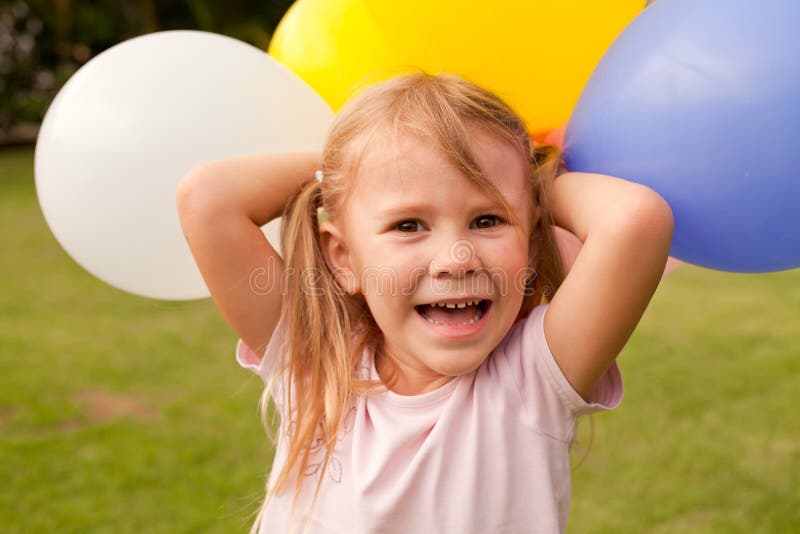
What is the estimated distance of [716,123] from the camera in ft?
4.22

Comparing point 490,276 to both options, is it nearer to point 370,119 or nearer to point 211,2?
point 370,119

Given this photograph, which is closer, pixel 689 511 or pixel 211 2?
pixel 689 511

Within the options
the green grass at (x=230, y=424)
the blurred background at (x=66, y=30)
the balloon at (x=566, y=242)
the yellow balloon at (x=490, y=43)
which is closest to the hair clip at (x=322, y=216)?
the yellow balloon at (x=490, y=43)

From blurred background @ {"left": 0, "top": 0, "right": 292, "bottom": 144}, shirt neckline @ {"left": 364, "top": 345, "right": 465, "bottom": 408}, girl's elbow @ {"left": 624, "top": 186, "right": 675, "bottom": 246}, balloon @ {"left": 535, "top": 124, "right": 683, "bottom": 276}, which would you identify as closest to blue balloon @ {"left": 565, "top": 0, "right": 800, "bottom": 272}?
girl's elbow @ {"left": 624, "top": 186, "right": 675, "bottom": 246}

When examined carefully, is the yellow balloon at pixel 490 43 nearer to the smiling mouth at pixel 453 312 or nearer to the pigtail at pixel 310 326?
the pigtail at pixel 310 326

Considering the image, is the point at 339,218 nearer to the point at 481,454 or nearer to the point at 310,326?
the point at 310,326

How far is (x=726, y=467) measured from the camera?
328 centimetres

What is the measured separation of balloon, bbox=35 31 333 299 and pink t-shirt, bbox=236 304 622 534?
0.57m

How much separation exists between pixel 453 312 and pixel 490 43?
563mm

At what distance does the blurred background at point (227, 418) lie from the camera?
3.05 m

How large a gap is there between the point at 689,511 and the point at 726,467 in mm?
377

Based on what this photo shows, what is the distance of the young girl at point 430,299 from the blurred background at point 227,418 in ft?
1.48

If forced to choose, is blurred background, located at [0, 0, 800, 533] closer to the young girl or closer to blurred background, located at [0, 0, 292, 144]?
the young girl

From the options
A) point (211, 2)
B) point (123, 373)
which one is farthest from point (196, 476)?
point (211, 2)
